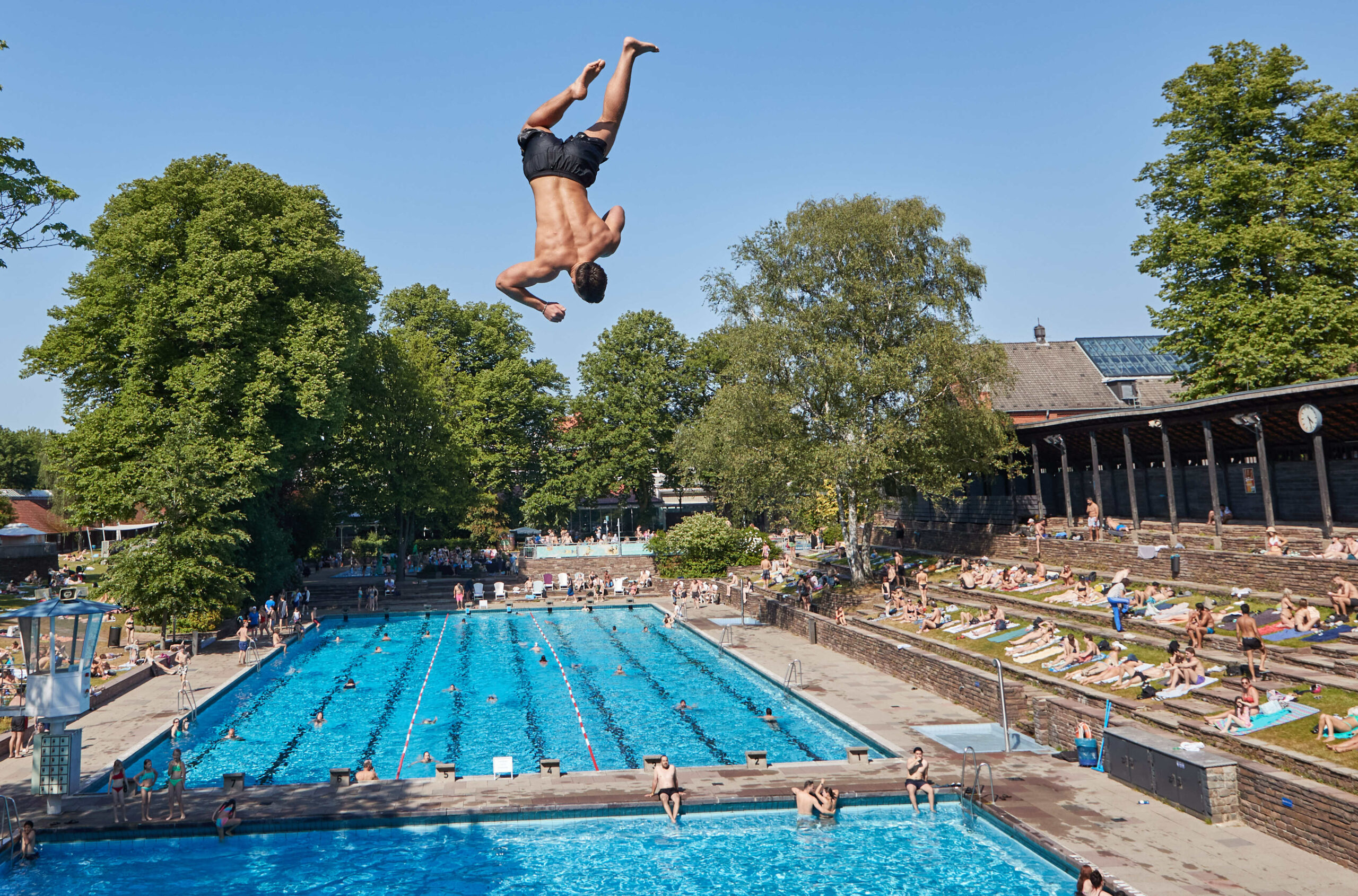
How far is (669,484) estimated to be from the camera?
64500 mm

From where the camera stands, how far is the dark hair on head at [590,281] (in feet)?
22.3

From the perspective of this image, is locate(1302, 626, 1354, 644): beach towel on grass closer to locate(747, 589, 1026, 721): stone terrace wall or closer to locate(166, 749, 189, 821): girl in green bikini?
locate(747, 589, 1026, 721): stone terrace wall

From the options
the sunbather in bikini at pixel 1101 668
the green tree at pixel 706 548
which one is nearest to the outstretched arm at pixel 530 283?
the sunbather in bikini at pixel 1101 668

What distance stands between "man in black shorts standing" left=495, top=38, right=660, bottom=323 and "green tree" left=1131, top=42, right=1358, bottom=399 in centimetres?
2968

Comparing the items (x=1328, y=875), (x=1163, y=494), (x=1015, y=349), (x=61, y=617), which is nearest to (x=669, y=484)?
(x=1015, y=349)

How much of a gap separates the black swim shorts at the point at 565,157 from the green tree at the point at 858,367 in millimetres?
28485

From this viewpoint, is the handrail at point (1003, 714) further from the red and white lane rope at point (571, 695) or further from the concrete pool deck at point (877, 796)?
the red and white lane rope at point (571, 695)

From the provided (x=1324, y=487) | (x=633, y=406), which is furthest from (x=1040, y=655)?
(x=633, y=406)

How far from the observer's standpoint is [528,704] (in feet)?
89.8

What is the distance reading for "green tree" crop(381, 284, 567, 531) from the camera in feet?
190

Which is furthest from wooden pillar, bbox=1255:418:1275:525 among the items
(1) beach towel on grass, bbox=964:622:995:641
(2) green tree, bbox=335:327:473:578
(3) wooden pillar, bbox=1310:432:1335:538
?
(2) green tree, bbox=335:327:473:578

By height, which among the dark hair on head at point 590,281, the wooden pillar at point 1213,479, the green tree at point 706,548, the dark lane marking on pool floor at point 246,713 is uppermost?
the dark hair on head at point 590,281

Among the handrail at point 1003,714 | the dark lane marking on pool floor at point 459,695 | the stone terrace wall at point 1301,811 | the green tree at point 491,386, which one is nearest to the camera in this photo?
the stone terrace wall at point 1301,811

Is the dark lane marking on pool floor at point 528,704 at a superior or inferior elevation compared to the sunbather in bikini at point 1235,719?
inferior
